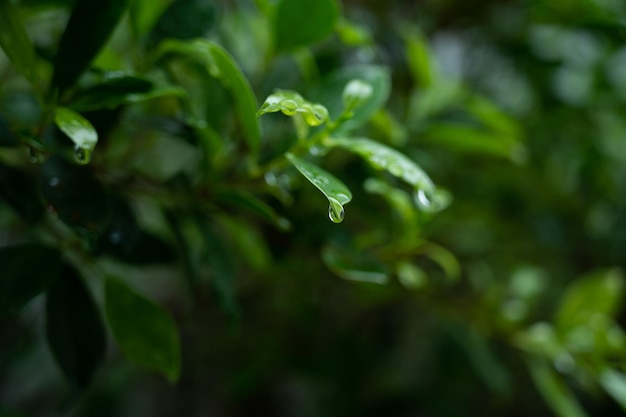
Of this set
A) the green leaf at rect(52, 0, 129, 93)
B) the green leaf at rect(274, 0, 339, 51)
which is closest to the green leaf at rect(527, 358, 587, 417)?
the green leaf at rect(274, 0, 339, 51)

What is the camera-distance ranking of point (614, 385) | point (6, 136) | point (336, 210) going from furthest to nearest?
1. point (614, 385)
2. point (6, 136)
3. point (336, 210)

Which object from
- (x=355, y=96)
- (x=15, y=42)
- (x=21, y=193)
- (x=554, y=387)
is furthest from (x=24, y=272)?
(x=554, y=387)

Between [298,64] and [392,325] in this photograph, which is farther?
[392,325]

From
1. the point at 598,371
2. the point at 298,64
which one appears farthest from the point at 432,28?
the point at 598,371

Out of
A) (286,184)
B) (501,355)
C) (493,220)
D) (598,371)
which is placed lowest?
(501,355)

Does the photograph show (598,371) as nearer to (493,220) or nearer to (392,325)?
(493,220)

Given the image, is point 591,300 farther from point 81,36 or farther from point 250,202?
point 81,36

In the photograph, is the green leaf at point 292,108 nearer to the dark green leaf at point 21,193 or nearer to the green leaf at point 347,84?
the green leaf at point 347,84
